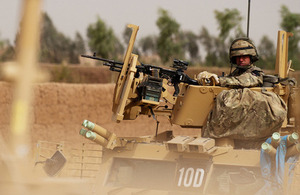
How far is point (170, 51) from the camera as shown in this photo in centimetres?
3127

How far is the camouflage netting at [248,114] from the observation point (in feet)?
20.9

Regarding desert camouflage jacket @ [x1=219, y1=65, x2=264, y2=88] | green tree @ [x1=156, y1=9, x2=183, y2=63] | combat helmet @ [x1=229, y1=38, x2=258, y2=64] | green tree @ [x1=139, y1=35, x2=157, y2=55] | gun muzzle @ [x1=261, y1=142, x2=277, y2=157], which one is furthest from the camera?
green tree @ [x1=139, y1=35, x2=157, y2=55]

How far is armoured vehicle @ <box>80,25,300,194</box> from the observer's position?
5.66m

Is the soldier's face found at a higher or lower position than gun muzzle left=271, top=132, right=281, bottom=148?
higher

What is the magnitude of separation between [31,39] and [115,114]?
5.21 meters

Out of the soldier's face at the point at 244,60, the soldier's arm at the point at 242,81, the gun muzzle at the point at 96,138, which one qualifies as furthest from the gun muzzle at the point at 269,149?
the soldier's face at the point at 244,60

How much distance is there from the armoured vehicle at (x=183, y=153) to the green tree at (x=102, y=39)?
27.2 meters

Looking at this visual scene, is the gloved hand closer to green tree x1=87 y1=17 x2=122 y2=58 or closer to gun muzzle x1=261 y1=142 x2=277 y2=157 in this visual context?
gun muzzle x1=261 y1=142 x2=277 y2=157

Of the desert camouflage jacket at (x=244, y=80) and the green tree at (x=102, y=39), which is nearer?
the desert camouflage jacket at (x=244, y=80)

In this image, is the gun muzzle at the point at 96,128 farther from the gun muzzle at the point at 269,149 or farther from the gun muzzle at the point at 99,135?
the gun muzzle at the point at 269,149

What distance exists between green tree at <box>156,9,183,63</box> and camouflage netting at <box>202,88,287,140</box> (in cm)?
2520

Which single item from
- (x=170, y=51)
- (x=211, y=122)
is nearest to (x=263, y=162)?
(x=211, y=122)

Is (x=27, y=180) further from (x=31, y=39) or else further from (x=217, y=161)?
(x=217, y=161)

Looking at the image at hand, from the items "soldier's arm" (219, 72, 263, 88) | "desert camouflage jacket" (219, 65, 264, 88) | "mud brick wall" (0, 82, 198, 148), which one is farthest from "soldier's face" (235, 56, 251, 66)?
"mud brick wall" (0, 82, 198, 148)
